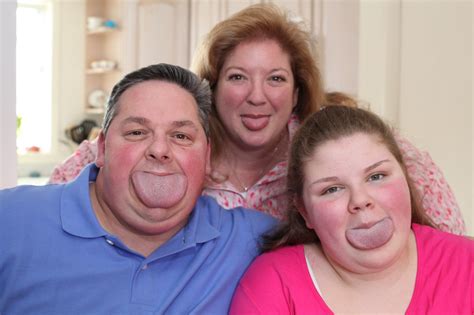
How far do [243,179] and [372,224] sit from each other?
805 millimetres

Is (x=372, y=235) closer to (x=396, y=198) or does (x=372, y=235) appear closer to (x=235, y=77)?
(x=396, y=198)

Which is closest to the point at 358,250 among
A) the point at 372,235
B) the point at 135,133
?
the point at 372,235

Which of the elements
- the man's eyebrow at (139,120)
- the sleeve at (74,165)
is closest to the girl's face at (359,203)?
the man's eyebrow at (139,120)

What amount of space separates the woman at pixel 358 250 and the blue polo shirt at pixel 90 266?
0.31ft

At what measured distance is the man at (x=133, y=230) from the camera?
121 cm

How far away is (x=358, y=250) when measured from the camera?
1.18m

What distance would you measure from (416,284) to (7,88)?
0.98m

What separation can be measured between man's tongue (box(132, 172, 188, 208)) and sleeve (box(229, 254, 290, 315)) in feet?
0.83

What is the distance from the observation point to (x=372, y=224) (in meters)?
1.15

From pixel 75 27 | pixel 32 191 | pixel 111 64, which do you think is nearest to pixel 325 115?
pixel 32 191

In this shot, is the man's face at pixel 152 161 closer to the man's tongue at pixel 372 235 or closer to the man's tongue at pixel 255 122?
the man's tongue at pixel 372 235

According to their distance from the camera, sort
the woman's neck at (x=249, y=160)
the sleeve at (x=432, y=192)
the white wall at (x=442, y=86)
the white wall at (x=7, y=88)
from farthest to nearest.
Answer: the white wall at (x=442, y=86), the woman's neck at (x=249, y=160), the sleeve at (x=432, y=192), the white wall at (x=7, y=88)

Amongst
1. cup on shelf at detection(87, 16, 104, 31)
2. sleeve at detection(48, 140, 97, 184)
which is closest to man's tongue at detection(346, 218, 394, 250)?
sleeve at detection(48, 140, 97, 184)

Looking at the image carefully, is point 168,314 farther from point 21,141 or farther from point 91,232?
point 21,141
